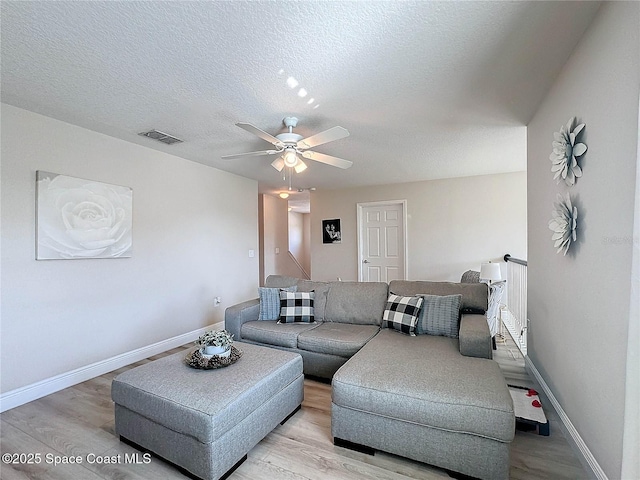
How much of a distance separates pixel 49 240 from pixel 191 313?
1.80 m

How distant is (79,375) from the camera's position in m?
2.75

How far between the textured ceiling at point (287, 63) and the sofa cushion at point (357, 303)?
159cm

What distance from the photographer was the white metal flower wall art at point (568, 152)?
1676 millimetres

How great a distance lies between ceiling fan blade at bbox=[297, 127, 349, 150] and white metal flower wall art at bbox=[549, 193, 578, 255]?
145 centimetres

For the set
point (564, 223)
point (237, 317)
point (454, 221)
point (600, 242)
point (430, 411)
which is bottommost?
point (430, 411)

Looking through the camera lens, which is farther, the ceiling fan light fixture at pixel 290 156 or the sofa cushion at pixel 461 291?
the sofa cushion at pixel 461 291

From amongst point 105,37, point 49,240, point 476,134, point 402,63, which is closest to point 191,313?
point 49,240

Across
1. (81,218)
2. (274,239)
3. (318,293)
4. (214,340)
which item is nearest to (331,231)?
(274,239)

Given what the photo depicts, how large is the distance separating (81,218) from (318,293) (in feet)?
7.82

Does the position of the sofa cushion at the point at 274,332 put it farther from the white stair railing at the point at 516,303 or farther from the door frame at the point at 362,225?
the door frame at the point at 362,225

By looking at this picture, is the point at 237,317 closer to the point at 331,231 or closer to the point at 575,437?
the point at 575,437

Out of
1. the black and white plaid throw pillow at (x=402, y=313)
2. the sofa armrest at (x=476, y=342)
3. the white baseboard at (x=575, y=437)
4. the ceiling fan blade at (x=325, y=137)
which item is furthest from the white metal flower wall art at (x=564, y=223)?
the ceiling fan blade at (x=325, y=137)

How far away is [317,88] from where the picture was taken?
215 cm

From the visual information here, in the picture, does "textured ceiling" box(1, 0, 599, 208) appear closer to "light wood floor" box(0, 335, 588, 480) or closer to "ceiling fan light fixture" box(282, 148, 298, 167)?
"ceiling fan light fixture" box(282, 148, 298, 167)
